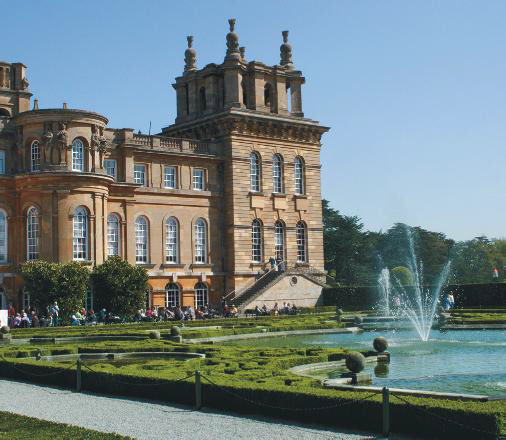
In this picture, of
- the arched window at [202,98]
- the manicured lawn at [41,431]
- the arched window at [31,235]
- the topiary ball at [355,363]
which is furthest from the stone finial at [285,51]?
the manicured lawn at [41,431]

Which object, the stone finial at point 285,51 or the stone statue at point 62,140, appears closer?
the stone statue at point 62,140

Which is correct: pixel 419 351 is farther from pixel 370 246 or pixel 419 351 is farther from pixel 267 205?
pixel 370 246

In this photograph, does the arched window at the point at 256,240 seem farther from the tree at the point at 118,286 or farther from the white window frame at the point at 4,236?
the white window frame at the point at 4,236

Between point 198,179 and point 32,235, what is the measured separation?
1080cm

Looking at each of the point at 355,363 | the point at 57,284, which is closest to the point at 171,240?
the point at 57,284

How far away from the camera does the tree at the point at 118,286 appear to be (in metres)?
38.3

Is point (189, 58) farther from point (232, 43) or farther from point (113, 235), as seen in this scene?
point (113, 235)

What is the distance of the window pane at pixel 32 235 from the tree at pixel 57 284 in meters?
2.38

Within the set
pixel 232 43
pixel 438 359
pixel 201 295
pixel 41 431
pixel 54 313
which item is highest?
pixel 232 43

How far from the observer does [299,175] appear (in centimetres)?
5012

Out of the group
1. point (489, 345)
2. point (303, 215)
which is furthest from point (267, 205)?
point (489, 345)

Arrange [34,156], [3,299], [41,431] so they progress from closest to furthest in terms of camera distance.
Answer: [41,431]
[3,299]
[34,156]

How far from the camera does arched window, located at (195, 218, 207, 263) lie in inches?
1804

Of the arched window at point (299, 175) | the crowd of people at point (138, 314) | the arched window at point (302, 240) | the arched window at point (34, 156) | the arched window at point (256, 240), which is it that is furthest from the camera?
the arched window at point (299, 175)
